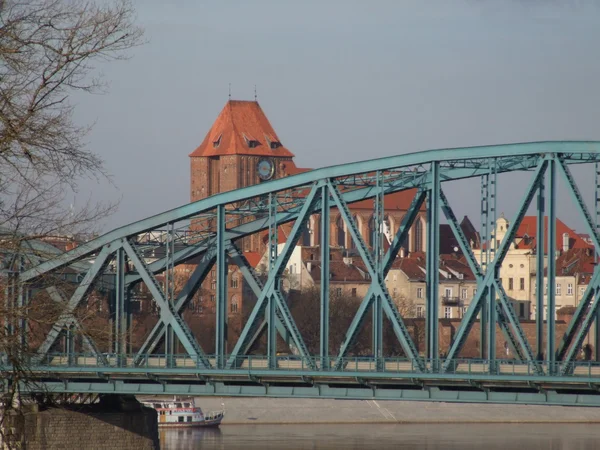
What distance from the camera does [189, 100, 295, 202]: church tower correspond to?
160125 millimetres

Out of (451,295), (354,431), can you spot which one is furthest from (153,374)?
(451,295)

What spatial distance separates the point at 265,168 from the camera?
16188cm

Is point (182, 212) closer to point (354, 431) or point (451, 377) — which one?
point (451, 377)

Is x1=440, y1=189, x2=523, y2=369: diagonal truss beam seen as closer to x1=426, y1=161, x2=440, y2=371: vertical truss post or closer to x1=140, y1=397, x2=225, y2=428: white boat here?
x1=426, y1=161, x2=440, y2=371: vertical truss post

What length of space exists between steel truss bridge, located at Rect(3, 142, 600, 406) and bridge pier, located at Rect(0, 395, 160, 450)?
104 centimetres

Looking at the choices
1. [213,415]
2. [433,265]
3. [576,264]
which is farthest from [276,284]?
[576,264]

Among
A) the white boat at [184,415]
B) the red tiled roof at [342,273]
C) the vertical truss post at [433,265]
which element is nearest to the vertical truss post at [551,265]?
the vertical truss post at [433,265]

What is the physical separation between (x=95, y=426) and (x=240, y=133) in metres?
124

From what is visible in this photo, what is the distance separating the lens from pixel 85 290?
39719 millimetres

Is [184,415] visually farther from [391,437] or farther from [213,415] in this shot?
[391,437]

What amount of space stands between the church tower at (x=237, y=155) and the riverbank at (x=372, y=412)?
3535 inches

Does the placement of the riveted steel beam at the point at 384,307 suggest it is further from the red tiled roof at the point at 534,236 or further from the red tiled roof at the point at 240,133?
the red tiled roof at the point at 240,133

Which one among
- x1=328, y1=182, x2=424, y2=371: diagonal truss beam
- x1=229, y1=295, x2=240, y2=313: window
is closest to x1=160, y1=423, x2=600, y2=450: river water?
x1=328, y1=182, x2=424, y2=371: diagonal truss beam

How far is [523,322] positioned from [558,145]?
176 ft
